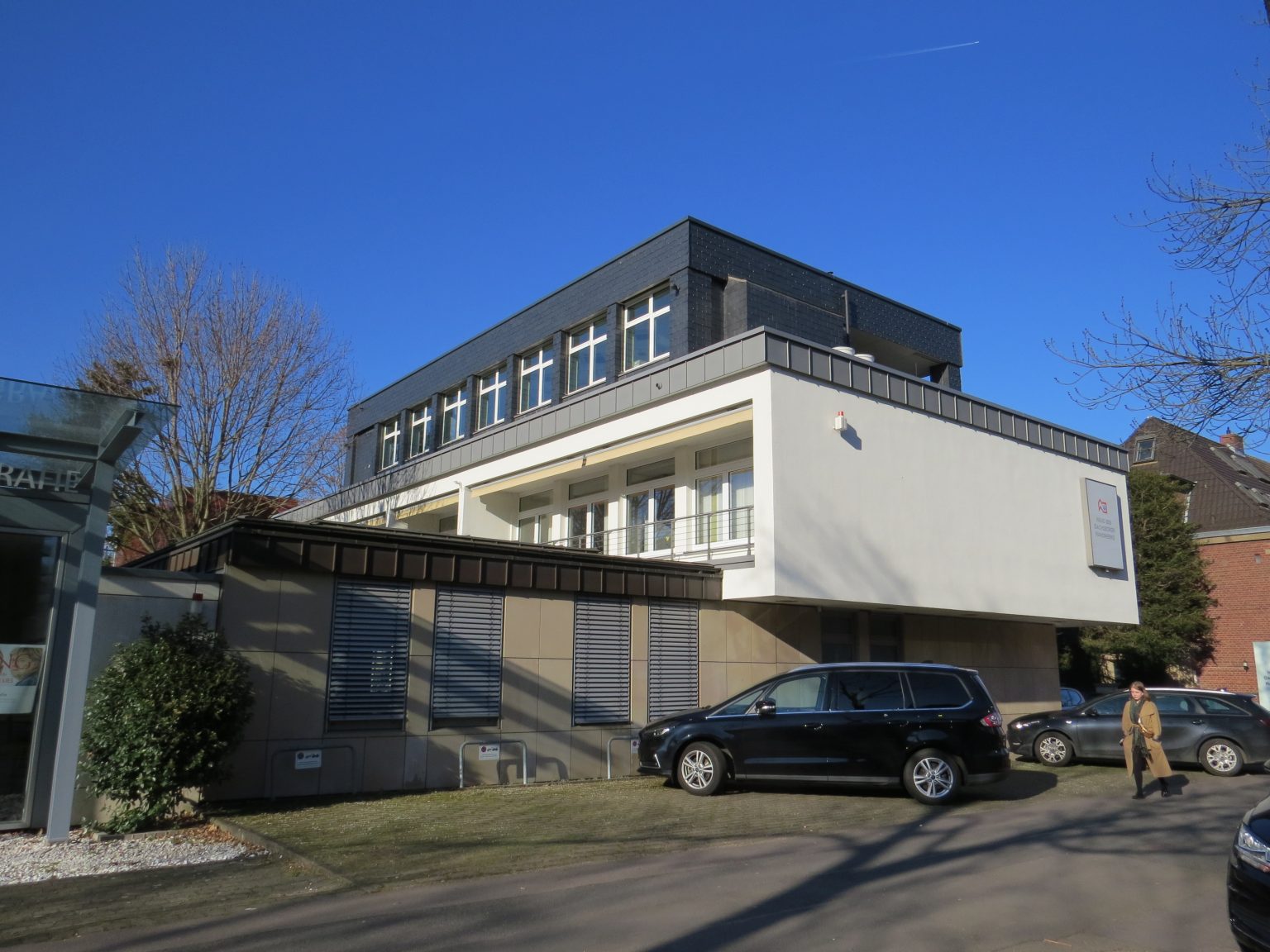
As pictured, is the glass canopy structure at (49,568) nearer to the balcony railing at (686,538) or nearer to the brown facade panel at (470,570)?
the brown facade panel at (470,570)

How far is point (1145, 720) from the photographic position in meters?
13.1

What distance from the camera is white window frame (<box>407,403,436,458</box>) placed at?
100ft

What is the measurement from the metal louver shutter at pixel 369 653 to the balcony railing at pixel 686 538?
5.88 m

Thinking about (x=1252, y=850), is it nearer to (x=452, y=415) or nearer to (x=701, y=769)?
(x=701, y=769)

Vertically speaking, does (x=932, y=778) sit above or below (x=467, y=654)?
below

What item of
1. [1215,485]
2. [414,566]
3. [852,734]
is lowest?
[852,734]

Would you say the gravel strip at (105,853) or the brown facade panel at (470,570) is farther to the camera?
the brown facade panel at (470,570)

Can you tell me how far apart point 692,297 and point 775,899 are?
50.1ft

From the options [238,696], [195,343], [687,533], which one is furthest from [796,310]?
[238,696]

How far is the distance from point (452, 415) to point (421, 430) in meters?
2.21

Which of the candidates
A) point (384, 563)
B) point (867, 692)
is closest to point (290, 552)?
point (384, 563)

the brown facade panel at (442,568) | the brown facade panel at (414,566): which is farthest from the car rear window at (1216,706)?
the brown facade panel at (414,566)

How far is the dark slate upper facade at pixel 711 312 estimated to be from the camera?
69.1 ft

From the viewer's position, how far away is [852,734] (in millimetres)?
12211
